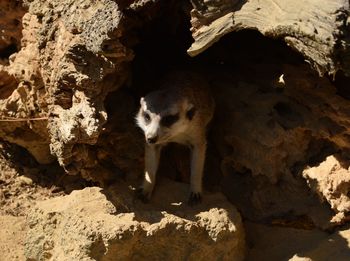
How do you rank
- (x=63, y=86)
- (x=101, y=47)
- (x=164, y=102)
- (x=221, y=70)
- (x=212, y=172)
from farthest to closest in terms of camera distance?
(x=221, y=70) → (x=212, y=172) → (x=164, y=102) → (x=63, y=86) → (x=101, y=47)

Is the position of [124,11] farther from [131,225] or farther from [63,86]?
[131,225]

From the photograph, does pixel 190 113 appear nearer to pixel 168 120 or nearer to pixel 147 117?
pixel 168 120

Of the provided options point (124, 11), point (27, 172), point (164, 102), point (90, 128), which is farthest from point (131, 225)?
point (27, 172)

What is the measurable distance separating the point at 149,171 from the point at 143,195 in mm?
191

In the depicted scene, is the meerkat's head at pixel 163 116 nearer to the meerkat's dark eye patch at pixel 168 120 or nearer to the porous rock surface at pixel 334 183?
the meerkat's dark eye patch at pixel 168 120

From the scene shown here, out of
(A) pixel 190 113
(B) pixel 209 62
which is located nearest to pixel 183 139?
(A) pixel 190 113

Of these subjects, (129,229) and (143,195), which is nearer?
(129,229)

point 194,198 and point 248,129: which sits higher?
point 248,129

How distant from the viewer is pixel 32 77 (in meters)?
4.72

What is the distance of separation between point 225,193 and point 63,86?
1.53 metres

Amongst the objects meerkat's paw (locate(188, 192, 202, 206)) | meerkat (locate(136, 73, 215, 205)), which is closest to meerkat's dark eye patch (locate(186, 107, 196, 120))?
meerkat (locate(136, 73, 215, 205))

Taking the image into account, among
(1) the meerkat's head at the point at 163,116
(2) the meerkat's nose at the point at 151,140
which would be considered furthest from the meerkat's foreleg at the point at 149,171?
(2) the meerkat's nose at the point at 151,140

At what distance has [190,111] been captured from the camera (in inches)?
182

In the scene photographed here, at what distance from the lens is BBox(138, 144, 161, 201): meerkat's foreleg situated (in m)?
4.39
